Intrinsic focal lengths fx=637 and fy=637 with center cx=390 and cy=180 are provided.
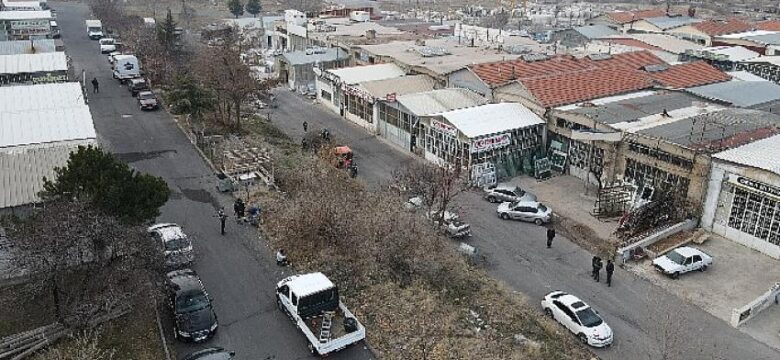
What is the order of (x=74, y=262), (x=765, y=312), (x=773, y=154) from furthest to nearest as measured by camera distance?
(x=773, y=154), (x=765, y=312), (x=74, y=262)

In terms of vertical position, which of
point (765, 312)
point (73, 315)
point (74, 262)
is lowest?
point (765, 312)

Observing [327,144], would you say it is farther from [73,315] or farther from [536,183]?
[73,315]

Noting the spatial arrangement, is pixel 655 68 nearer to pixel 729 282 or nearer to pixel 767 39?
pixel 767 39

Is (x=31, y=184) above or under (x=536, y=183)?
above

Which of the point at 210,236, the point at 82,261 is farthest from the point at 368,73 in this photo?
the point at 82,261

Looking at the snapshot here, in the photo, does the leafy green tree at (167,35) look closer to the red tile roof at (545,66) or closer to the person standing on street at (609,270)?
the red tile roof at (545,66)

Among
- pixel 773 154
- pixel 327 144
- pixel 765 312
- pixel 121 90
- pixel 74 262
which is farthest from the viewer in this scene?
pixel 121 90

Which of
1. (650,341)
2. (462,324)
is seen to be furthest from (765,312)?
(462,324)
